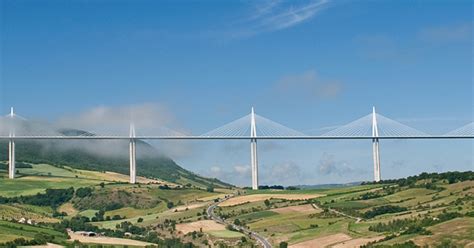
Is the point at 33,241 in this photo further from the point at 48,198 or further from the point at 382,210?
the point at 48,198

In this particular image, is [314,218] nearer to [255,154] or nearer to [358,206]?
[358,206]

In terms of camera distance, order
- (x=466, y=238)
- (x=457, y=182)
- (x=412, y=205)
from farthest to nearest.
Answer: (x=457, y=182) < (x=412, y=205) < (x=466, y=238)

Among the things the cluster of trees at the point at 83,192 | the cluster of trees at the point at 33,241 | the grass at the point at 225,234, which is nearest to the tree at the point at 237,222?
the grass at the point at 225,234

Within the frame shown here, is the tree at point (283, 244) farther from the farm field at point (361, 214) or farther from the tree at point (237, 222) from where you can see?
the tree at point (237, 222)

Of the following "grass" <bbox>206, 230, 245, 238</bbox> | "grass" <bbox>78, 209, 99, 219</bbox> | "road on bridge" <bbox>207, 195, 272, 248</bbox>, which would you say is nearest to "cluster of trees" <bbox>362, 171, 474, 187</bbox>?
"road on bridge" <bbox>207, 195, 272, 248</bbox>

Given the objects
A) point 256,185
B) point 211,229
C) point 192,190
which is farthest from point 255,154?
point 211,229
